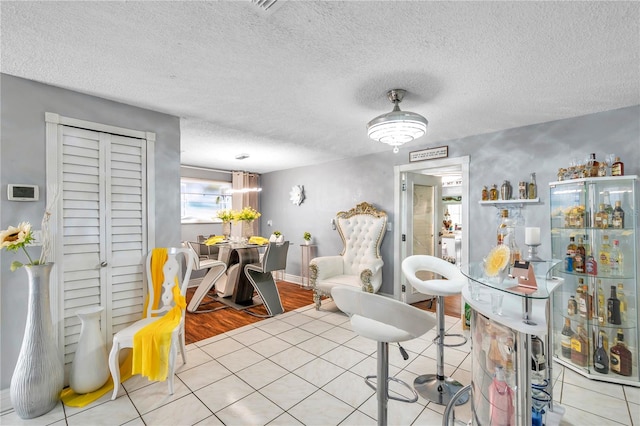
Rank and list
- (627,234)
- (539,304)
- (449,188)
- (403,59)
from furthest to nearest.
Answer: (449,188) → (627,234) → (403,59) → (539,304)

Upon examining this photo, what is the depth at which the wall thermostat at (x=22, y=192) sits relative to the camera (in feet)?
6.47

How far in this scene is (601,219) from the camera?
2.48m

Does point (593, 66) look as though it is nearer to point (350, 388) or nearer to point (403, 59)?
point (403, 59)

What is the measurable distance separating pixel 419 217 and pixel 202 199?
4.15m

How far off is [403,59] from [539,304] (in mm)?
1557

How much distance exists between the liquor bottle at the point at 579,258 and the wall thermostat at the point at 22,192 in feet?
14.7

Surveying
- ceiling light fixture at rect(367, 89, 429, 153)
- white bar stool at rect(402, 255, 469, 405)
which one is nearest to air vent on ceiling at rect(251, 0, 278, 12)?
ceiling light fixture at rect(367, 89, 429, 153)

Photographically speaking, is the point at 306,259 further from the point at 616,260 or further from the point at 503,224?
the point at 616,260

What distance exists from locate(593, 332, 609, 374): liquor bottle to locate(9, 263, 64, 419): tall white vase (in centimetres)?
425

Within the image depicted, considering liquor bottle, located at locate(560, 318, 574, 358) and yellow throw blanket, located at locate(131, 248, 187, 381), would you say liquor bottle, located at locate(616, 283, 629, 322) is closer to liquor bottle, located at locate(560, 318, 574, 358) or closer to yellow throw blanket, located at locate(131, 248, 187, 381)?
liquor bottle, located at locate(560, 318, 574, 358)

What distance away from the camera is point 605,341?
2449 mm

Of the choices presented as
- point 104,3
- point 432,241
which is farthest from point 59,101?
point 432,241

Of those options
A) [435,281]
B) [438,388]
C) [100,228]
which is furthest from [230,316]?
[435,281]

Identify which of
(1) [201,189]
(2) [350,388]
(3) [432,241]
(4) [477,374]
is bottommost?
(2) [350,388]
